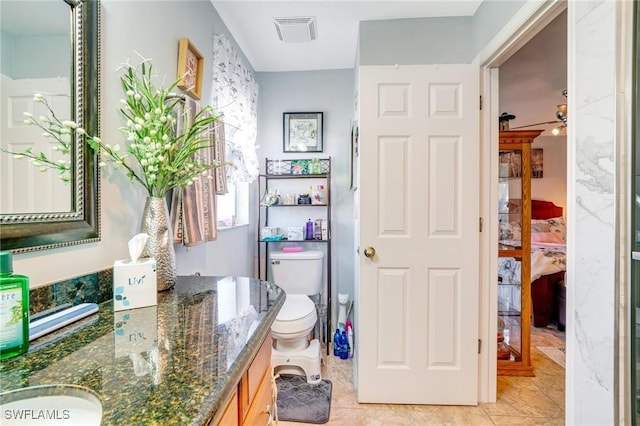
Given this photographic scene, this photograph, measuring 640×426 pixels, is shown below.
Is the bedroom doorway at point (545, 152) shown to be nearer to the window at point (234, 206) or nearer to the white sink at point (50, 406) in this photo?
the window at point (234, 206)

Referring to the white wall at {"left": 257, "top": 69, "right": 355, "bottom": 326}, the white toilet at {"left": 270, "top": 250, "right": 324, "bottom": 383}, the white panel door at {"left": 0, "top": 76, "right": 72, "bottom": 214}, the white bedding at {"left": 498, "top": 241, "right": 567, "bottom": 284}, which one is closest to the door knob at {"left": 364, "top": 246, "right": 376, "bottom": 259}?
the white toilet at {"left": 270, "top": 250, "right": 324, "bottom": 383}

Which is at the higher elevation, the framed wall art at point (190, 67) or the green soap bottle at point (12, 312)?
the framed wall art at point (190, 67)

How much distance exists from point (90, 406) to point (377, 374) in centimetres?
171

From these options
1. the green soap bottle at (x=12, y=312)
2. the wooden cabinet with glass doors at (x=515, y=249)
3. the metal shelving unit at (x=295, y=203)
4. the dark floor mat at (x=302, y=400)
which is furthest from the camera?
the metal shelving unit at (x=295, y=203)

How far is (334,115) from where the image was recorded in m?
2.75

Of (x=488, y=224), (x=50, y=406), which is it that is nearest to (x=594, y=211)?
(x=488, y=224)

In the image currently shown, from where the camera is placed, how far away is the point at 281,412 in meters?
1.76

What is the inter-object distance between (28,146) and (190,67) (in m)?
0.94

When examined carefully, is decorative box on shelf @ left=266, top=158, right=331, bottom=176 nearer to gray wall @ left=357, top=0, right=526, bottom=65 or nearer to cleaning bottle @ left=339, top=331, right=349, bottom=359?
gray wall @ left=357, top=0, right=526, bottom=65

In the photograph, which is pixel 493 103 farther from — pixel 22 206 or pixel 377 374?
pixel 22 206

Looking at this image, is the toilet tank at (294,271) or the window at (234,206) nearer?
the window at (234,206)

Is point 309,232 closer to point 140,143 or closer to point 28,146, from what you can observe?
point 140,143

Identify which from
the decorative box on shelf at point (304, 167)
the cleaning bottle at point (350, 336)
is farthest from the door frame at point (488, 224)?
the decorative box on shelf at point (304, 167)

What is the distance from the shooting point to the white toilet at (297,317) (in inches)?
79.4
